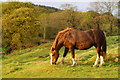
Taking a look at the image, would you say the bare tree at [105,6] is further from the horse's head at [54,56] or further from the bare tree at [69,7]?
the horse's head at [54,56]

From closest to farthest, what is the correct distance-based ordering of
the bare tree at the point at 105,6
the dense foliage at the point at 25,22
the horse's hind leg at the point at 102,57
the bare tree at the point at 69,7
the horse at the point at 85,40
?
the horse's hind leg at the point at 102,57 → the horse at the point at 85,40 → the dense foliage at the point at 25,22 → the bare tree at the point at 105,6 → the bare tree at the point at 69,7

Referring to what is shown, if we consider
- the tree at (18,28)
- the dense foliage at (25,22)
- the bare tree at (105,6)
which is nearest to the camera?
the tree at (18,28)

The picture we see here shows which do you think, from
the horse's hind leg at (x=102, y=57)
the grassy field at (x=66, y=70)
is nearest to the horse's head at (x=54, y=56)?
the grassy field at (x=66, y=70)

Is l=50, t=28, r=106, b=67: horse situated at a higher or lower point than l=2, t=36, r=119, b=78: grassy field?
higher

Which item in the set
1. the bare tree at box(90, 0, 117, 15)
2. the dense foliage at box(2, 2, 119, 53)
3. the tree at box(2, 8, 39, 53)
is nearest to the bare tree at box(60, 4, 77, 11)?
the dense foliage at box(2, 2, 119, 53)

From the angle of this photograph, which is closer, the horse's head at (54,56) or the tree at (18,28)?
the horse's head at (54,56)

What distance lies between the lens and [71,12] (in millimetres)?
45781

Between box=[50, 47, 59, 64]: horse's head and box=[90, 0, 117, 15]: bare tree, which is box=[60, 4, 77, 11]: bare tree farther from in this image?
box=[50, 47, 59, 64]: horse's head

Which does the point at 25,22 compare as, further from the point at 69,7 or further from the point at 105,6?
the point at 105,6

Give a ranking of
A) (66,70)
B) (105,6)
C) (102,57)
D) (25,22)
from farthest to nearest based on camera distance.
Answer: (105,6), (25,22), (102,57), (66,70)

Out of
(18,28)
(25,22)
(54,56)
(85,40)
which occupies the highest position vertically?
(25,22)

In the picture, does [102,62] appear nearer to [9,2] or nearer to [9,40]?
[9,40]

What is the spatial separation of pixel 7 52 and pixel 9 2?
10.2 m

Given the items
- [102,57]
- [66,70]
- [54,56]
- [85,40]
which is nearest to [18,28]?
[54,56]
